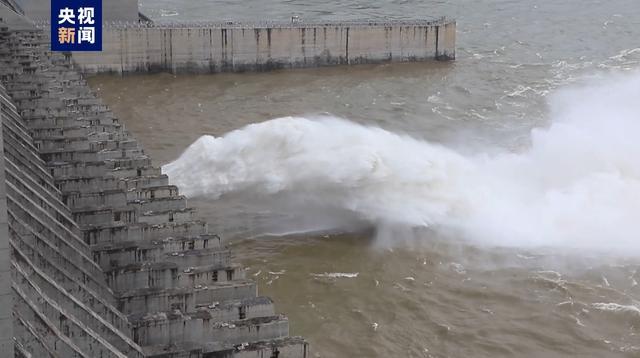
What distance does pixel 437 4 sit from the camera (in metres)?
75.4

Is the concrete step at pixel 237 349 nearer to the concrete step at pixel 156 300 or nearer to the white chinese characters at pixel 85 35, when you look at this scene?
the concrete step at pixel 156 300

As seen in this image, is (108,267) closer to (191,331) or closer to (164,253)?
(164,253)

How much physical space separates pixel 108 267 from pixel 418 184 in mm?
14160

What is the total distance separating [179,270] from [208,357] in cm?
306

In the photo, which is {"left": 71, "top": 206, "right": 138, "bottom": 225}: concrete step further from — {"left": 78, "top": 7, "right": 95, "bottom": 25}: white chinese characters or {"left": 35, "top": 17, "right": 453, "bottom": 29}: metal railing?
{"left": 35, "top": 17, "right": 453, "bottom": 29}: metal railing

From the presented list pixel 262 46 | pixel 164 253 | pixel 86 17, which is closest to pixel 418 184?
pixel 86 17

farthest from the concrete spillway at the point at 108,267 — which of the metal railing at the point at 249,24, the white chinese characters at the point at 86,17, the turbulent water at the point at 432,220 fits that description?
the metal railing at the point at 249,24

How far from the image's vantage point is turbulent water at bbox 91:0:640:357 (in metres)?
19.3

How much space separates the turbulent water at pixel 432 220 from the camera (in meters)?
19.3

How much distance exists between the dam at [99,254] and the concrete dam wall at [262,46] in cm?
2274

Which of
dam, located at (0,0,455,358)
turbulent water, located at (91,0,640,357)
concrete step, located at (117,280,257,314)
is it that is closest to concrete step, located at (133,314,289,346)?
dam, located at (0,0,455,358)

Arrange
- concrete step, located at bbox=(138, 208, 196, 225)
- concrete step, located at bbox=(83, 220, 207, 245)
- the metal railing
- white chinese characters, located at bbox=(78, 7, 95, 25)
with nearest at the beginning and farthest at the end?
concrete step, located at bbox=(83, 220, 207, 245), concrete step, located at bbox=(138, 208, 196, 225), white chinese characters, located at bbox=(78, 7, 95, 25), the metal railing

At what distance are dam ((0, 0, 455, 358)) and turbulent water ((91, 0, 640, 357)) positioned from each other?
4.31 metres

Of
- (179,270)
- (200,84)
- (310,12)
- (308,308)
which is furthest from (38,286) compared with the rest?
(310,12)
